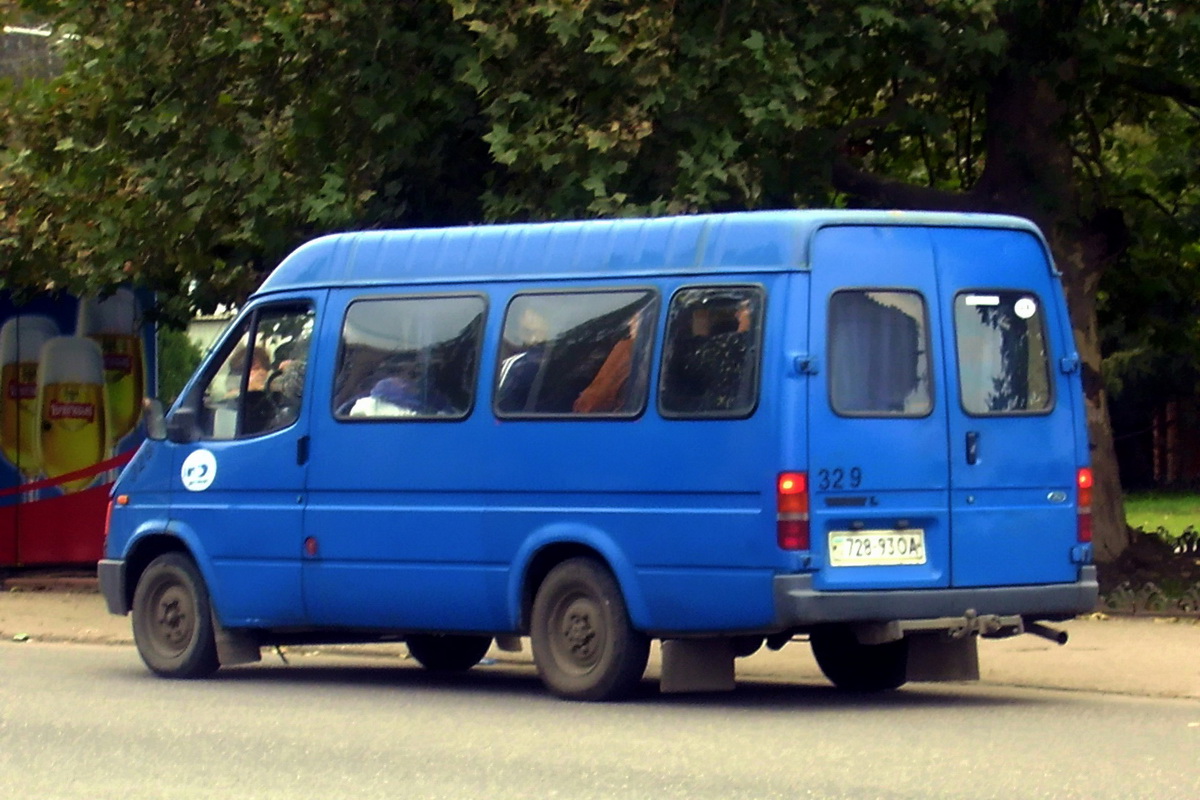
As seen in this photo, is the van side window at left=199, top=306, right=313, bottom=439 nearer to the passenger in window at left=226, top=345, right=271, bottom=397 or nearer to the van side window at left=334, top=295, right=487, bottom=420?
the passenger in window at left=226, top=345, right=271, bottom=397

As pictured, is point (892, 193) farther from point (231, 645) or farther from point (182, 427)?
point (231, 645)

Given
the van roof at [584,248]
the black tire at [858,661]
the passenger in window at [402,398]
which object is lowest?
the black tire at [858,661]

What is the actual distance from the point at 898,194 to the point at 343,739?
964 centimetres

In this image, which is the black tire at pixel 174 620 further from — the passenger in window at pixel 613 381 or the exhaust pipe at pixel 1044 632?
the exhaust pipe at pixel 1044 632

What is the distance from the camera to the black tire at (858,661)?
38.7 feet

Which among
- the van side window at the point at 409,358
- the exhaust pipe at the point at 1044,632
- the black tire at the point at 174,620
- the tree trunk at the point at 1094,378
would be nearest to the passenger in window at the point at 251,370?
the van side window at the point at 409,358

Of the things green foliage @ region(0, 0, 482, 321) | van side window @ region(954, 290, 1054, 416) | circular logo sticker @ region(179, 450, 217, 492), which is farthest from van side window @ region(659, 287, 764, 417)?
green foliage @ region(0, 0, 482, 321)

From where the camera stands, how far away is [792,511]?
1015cm

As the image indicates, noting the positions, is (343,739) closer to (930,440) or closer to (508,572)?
(508,572)

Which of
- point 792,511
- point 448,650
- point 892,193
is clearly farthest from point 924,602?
point 892,193

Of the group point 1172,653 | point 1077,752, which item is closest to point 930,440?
point 1077,752

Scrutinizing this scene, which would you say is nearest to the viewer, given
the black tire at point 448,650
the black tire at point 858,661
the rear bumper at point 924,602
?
the rear bumper at point 924,602

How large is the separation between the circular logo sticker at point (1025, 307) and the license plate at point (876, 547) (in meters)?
1.28

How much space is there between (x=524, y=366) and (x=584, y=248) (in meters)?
0.66
